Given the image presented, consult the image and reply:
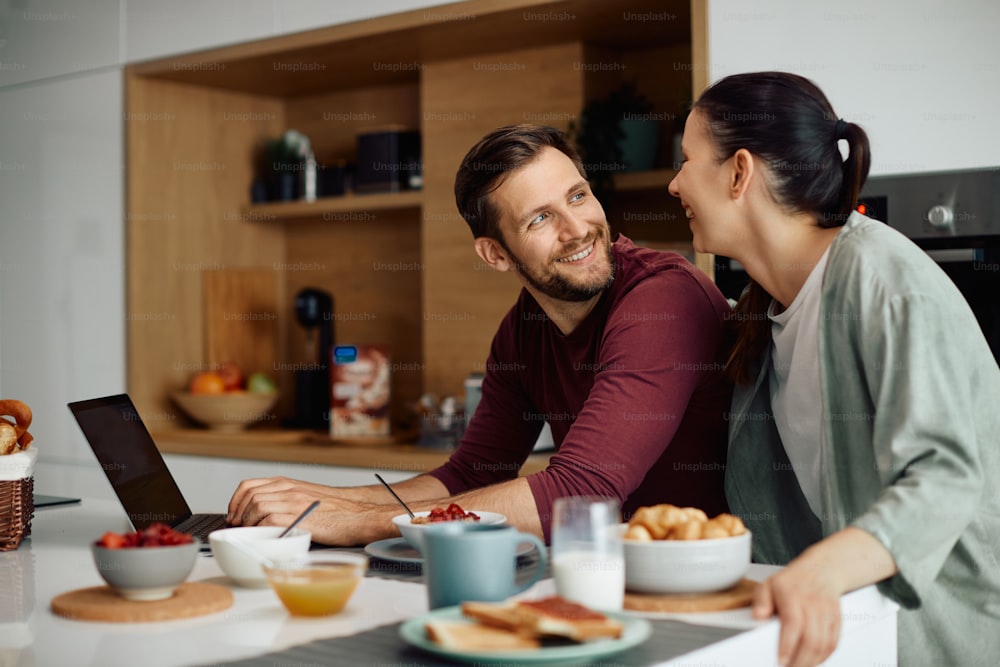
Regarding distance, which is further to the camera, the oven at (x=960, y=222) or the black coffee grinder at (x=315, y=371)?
the black coffee grinder at (x=315, y=371)

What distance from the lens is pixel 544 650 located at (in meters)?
0.90

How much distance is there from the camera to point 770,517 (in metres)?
1.71

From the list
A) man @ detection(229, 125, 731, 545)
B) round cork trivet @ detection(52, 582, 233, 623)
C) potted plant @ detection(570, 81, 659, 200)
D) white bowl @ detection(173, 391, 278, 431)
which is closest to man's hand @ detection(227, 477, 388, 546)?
man @ detection(229, 125, 731, 545)

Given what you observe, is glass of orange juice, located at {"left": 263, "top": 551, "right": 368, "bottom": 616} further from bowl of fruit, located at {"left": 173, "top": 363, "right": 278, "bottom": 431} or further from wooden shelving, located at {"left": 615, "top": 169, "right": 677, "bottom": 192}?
bowl of fruit, located at {"left": 173, "top": 363, "right": 278, "bottom": 431}

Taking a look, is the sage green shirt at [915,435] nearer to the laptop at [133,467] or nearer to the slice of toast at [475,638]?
the slice of toast at [475,638]

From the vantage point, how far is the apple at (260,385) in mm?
3885

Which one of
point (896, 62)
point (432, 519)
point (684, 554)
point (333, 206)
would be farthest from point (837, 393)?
point (333, 206)

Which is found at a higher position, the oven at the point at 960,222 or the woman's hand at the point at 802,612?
the oven at the point at 960,222

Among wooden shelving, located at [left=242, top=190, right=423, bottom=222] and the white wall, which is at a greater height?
the white wall

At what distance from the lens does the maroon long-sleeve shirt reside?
5.33 feet

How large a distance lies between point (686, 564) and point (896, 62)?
165 cm

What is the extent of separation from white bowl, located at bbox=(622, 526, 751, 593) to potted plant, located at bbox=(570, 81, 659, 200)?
2.00 metres

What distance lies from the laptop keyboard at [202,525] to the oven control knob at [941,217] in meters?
1.54

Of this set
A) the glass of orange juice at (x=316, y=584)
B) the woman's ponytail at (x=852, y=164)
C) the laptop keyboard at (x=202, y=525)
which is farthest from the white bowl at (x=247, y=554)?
the woman's ponytail at (x=852, y=164)
